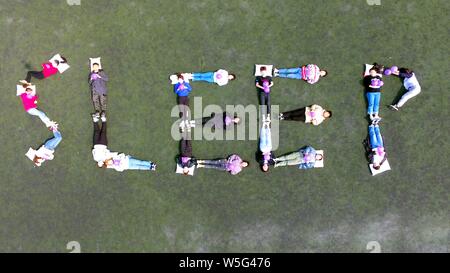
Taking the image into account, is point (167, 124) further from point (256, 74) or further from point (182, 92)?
point (256, 74)

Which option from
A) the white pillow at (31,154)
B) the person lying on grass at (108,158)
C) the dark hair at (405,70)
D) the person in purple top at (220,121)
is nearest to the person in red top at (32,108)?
the white pillow at (31,154)

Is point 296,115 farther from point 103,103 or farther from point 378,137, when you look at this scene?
point 103,103

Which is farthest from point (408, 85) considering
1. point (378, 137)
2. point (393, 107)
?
point (378, 137)

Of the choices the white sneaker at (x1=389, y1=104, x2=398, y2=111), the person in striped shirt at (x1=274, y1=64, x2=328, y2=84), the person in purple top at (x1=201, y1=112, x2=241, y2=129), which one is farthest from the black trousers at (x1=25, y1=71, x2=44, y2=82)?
the white sneaker at (x1=389, y1=104, x2=398, y2=111)

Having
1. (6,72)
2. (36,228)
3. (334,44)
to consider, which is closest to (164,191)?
(36,228)

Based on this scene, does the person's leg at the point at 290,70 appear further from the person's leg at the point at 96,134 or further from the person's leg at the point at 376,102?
the person's leg at the point at 96,134

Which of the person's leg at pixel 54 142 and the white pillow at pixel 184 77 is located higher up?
the white pillow at pixel 184 77
